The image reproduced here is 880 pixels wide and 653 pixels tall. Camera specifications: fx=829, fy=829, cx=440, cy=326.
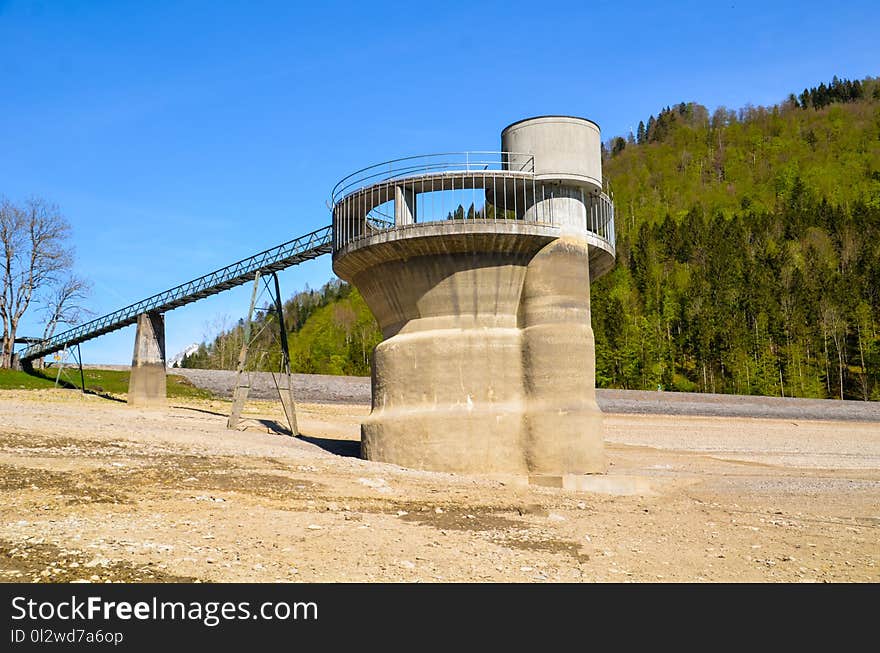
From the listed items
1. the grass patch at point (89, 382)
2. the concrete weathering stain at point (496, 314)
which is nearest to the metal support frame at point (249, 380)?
the concrete weathering stain at point (496, 314)

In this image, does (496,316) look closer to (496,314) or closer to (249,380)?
(496,314)

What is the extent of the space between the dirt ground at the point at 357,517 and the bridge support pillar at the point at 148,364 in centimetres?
1106

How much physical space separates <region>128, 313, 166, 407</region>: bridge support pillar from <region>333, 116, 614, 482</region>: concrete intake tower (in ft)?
62.4

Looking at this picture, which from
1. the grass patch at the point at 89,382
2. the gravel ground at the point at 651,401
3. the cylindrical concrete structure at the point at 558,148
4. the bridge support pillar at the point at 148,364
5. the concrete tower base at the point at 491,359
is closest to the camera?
the concrete tower base at the point at 491,359

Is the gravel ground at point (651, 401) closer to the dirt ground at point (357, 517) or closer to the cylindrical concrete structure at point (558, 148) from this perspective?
the dirt ground at point (357, 517)

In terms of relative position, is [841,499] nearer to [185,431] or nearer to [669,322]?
[185,431]

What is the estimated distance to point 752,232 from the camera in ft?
379

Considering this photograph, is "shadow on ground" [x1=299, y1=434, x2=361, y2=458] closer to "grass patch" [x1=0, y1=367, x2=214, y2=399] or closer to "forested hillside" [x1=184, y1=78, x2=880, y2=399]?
"forested hillside" [x1=184, y1=78, x2=880, y2=399]

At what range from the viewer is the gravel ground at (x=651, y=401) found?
1869 inches

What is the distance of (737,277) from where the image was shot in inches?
3647

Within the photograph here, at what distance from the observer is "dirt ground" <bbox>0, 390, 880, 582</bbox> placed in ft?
33.6
